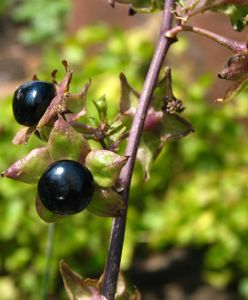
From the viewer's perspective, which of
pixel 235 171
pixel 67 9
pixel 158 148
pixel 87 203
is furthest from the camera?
pixel 67 9

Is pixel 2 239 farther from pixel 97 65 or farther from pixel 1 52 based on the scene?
pixel 1 52

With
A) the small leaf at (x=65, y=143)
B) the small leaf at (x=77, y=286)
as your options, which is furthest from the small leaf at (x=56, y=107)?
the small leaf at (x=77, y=286)

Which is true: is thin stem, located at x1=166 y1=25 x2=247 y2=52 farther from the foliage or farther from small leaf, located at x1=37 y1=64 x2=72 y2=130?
the foliage

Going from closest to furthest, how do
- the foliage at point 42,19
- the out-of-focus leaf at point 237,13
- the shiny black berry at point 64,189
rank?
the shiny black berry at point 64,189, the out-of-focus leaf at point 237,13, the foliage at point 42,19

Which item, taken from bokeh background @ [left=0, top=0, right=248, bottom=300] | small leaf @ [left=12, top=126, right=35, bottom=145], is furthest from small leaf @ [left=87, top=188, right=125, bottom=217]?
bokeh background @ [left=0, top=0, right=248, bottom=300]

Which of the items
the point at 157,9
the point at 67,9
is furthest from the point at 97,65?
the point at 67,9

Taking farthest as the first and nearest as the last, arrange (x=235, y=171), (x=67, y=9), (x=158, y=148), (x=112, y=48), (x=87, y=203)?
(x=67, y=9) < (x=112, y=48) < (x=235, y=171) < (x=158, y=148) < (x=87, y=203)

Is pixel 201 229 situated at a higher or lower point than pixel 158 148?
lower

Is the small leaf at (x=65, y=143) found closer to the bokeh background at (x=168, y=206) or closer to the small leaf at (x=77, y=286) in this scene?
the small leaf at (x=77, y=286)
